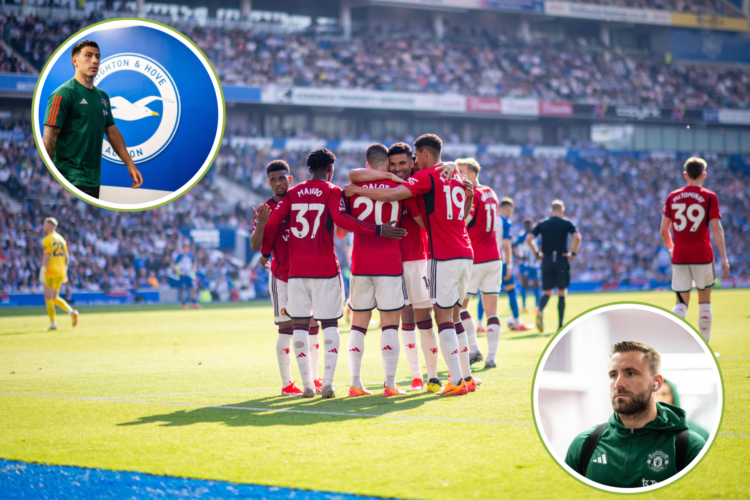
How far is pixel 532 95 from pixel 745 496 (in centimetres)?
4401

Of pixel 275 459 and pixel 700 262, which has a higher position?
pixel 700 262

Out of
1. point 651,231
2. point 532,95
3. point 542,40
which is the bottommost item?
point 651,231

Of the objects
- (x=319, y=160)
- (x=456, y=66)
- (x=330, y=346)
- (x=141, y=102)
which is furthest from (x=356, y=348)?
(x=456, y=66)

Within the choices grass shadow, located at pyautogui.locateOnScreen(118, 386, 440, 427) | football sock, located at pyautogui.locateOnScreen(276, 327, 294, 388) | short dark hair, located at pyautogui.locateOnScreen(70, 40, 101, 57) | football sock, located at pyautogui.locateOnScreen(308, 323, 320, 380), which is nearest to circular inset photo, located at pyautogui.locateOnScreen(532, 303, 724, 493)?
short dark hair, located at pyautogui.locateOnScreen(70, 40, 101, 57)

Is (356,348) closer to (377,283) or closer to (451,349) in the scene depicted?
(377,283)

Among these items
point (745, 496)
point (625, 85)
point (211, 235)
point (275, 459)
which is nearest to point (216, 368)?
point (275, 459)

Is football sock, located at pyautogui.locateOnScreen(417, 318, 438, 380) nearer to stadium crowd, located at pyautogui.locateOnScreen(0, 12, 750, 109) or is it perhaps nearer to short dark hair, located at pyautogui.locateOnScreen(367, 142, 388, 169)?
short dark hair, located at pyautogui.locateOnScreen(367, 142, 388, 169)

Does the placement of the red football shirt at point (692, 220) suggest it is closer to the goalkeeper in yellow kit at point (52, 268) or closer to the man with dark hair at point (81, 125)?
the man with dark hair at point (81, 125)

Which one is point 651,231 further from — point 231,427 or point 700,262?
point 231,427

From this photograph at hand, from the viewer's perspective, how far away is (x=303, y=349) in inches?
268

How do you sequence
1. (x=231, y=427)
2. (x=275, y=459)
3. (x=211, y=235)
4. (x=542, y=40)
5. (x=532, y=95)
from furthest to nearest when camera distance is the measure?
(x=542, y=40), (x=532, y=95), (x=211, y=235), (x=231, y=427), (x=275, y=459)

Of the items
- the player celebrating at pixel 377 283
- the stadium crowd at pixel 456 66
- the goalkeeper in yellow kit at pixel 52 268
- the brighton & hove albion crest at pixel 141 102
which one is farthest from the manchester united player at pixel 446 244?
the stadium crowd at pixel 456 66

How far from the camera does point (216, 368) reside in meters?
9.47

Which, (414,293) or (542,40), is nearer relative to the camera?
(414,293)
